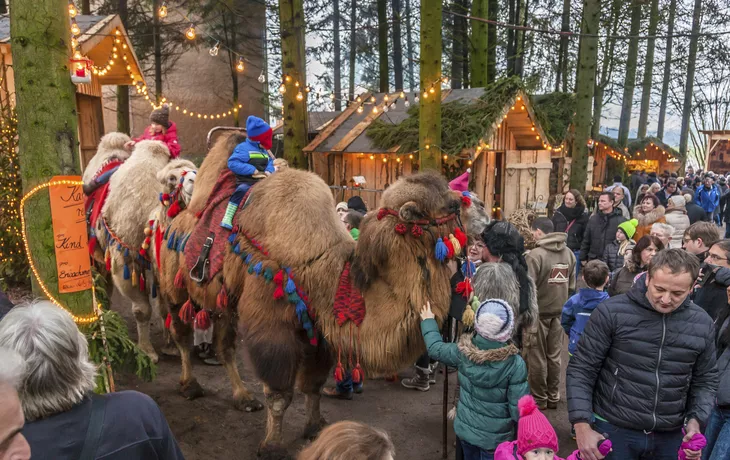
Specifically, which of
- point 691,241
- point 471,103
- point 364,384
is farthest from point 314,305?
point 471,103

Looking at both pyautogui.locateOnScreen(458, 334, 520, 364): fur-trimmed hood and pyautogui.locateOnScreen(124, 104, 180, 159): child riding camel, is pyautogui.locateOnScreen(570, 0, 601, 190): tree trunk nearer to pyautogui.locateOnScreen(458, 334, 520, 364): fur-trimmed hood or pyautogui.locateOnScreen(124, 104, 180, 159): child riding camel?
pyautogui.locateOnScreen(124, 104, 180, 159): child riding camel

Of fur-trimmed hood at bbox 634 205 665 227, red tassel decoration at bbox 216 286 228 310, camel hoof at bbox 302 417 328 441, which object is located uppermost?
fur-trimmed hood at bbox 634 205 665 227

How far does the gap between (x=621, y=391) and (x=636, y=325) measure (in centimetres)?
39

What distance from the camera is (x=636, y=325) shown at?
9.42 feet

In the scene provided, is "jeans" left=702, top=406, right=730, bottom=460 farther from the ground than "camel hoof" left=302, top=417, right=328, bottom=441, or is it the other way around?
"jeans" left=702, top=406, right=730, bottom=460

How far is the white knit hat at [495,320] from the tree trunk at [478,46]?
14.0 m

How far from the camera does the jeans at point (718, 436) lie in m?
3.13

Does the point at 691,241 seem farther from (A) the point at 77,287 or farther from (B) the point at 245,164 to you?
(A) the point at 77,287

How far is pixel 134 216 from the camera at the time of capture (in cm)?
569

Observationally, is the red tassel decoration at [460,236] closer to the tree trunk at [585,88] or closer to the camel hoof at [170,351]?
the camel hoof at [170,351]

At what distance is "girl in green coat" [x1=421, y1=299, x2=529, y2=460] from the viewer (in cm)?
307

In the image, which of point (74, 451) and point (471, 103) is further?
point (471, 103)

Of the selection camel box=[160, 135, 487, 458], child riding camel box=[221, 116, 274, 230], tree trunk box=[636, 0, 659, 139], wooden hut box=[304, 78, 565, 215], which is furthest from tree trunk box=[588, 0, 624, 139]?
camel box=[160, 135, 487, 458]

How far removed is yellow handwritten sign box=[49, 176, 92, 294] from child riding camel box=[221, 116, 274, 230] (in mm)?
1401
